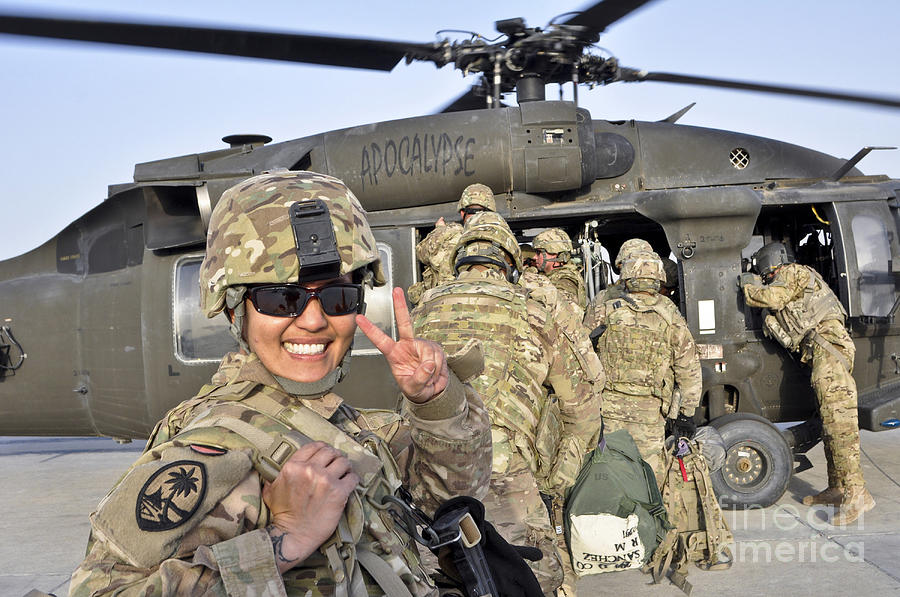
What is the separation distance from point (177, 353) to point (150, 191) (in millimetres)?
1270

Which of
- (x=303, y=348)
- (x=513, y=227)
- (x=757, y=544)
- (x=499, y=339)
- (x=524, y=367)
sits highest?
(x=513, y=227)

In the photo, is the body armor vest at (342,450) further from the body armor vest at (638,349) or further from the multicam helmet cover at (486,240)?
the body armor vest at (638,349)

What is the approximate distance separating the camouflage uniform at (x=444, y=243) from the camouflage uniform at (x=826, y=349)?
7.56 feet

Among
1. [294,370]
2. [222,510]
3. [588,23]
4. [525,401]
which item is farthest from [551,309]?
[222,510]

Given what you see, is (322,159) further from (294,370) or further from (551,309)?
(294,370)

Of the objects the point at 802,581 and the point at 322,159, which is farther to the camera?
the point at 322,159

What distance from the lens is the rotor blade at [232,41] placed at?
395 cm

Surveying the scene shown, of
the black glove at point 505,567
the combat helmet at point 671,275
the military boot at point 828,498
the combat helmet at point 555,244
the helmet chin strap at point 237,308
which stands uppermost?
the combat helmet at point 555,244

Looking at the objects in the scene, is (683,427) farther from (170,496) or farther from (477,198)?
(170,496)

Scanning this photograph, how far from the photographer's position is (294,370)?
5.20 ft

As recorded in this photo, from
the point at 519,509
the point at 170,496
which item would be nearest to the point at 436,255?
the point at 519,509

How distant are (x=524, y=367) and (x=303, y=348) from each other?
2.04 m

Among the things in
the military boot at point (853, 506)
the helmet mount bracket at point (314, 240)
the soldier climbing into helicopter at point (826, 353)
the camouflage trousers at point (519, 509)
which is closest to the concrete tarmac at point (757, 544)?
the military boot at point (853, 506)

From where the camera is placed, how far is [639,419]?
560 cm
